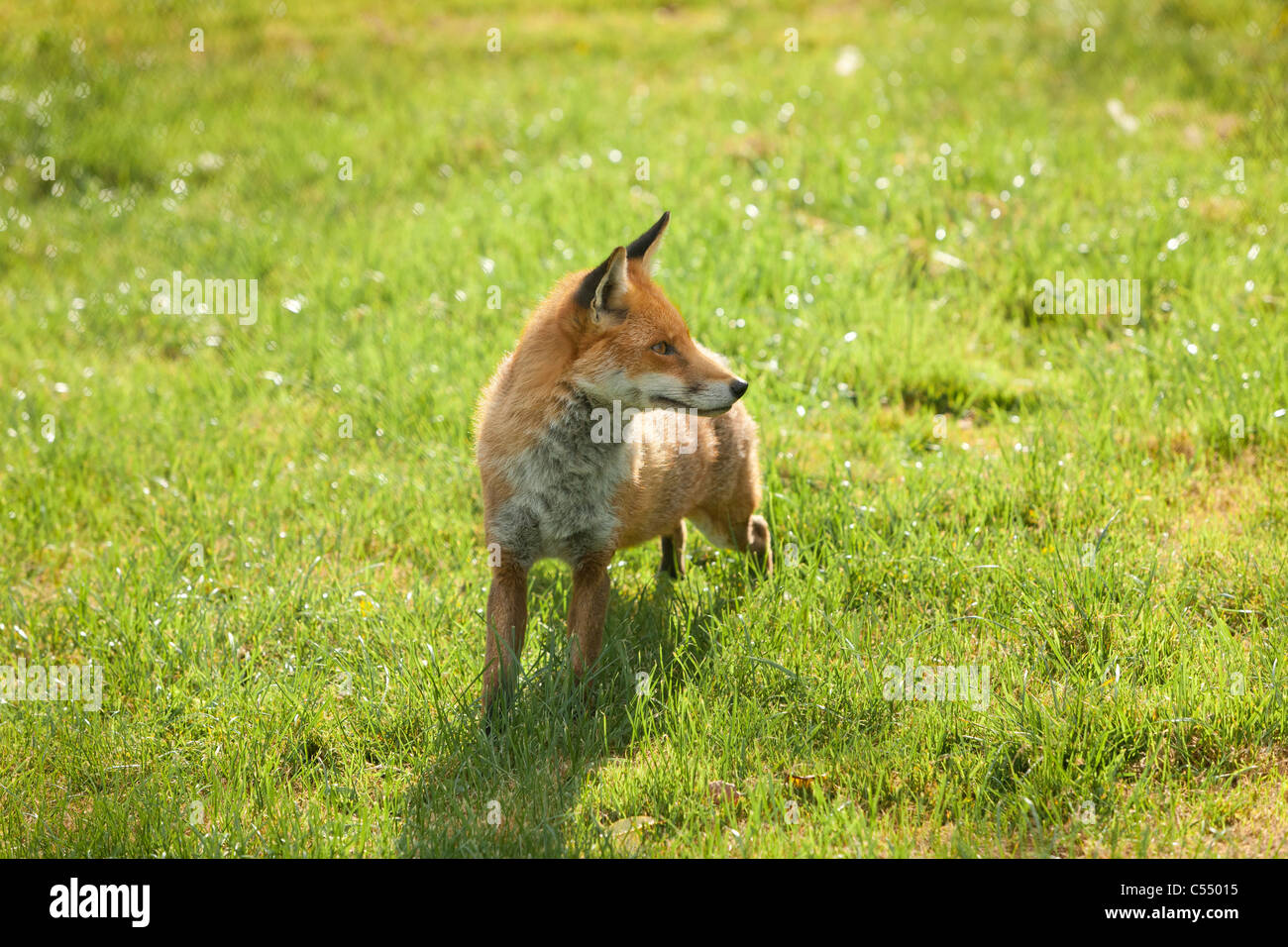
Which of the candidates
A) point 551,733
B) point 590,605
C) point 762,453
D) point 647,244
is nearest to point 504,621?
point 590,605

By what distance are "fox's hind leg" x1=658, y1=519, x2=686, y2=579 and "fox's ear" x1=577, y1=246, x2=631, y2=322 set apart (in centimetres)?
199

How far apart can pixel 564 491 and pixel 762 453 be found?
2.43 meters

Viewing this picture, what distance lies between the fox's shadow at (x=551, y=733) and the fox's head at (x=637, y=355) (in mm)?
1343

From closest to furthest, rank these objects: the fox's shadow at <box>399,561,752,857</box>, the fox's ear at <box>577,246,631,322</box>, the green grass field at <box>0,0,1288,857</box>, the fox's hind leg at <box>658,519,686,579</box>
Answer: the fox's shadow at <box>399,561,752,857</box> → the green grass field at <box>0,0,1288,857</box> → the fox's ear at <box>577,246,631,322</box> → the fox's hind leg at <box>658,519,686,579</box>

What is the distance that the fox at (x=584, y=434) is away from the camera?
4957 mm

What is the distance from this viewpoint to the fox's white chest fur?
17.0ft

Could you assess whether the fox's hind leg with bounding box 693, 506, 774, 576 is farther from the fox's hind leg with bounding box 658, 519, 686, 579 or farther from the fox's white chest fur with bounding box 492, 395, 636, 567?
the fox's white chest fur with bounding box 492, 395, 636, 567

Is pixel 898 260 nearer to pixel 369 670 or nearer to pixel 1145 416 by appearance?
pixel 1145 416

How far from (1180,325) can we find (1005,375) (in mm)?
1419

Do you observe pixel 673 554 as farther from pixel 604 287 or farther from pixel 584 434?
pixel 604 287

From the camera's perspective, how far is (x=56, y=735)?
5.24 meters

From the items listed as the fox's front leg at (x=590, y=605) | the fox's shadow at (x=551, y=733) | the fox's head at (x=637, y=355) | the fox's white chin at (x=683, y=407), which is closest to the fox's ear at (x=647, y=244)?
the fox's head at (x=637, y=355)

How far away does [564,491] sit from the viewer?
521cm

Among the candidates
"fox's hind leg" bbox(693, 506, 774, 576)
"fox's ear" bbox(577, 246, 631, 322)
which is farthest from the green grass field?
"fox's ear" bbox(577, 246, 631, 322)
